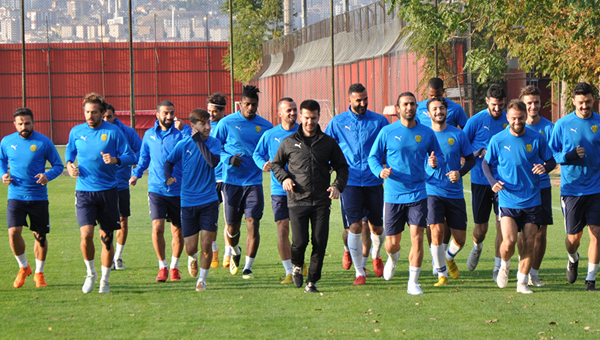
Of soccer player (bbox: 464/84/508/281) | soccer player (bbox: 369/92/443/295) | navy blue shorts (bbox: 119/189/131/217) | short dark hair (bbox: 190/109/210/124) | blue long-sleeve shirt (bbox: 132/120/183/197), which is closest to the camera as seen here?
soccer player (bbox: 369/92/443/295)

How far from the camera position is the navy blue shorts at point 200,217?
840 cm

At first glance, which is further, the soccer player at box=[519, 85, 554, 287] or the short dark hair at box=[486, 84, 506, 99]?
the short dark hair at box=[486, 84, 506, 99]

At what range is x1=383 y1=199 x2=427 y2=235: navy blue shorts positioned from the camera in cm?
803

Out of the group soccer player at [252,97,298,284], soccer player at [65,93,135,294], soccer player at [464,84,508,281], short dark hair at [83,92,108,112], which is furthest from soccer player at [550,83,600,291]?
short dark hair at [83,92,108,112]

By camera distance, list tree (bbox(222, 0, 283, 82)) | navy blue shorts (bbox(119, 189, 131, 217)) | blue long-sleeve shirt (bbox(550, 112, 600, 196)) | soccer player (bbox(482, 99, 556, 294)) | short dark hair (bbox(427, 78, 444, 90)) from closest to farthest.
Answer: soccer player (bbox(482, 99, 556, 294)), blue long-sleeve shirt (bbox(550, 112, 600, 196)), short dark hair (bbox(427, 78, 444, 90)), navy blue shorts (bbox(119, 189, 131, 217)), tree (bbox(222, 0, 283, 82))

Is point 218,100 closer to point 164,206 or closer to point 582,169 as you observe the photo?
point 164,206

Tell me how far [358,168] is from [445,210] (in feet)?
→ 3.66

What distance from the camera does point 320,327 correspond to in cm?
659

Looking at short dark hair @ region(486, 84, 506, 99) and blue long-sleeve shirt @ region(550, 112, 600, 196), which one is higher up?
short dark hair @ region(486, 84, 506, 99)

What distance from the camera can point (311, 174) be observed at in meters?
7.95

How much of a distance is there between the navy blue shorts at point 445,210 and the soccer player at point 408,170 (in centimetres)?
51

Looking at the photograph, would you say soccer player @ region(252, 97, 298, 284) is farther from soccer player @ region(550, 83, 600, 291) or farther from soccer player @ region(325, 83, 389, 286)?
soccer player @ region(550, 83, 600, 291)

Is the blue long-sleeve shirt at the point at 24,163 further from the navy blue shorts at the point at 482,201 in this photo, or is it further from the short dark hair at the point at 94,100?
the navy blue shorts at the point at 482,201

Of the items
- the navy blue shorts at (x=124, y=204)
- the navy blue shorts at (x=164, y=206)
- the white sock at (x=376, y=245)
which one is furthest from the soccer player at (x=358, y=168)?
the navy blue shorts at (x=124, y=204)
